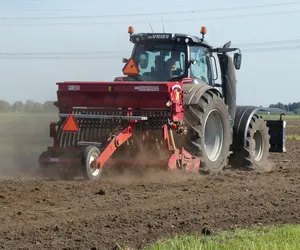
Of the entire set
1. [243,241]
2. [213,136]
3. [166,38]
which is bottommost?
[243,241]

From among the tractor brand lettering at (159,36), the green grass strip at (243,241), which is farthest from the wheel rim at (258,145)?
the green grass strip at (243,241)

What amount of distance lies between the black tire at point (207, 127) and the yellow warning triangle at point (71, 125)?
1.83m

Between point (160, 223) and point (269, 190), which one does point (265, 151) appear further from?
point (160, 223)

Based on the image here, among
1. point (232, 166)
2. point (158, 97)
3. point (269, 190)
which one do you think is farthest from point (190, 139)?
point (232, 166)

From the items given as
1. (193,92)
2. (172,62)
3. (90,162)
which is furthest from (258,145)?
(90,162)

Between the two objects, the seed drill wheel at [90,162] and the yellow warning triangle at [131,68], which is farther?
the yellow warning triangle at [131,68]

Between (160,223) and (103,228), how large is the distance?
0.72m

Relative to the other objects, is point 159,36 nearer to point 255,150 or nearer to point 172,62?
point 172,62

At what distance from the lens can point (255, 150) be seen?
13.7 m

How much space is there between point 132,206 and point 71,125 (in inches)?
118

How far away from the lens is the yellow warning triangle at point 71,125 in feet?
34.9

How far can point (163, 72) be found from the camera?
11.9 metres

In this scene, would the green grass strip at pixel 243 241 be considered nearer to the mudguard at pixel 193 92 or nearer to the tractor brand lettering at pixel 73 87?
the mudguard at pixel 193 92

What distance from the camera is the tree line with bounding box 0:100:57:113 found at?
48.8ft
